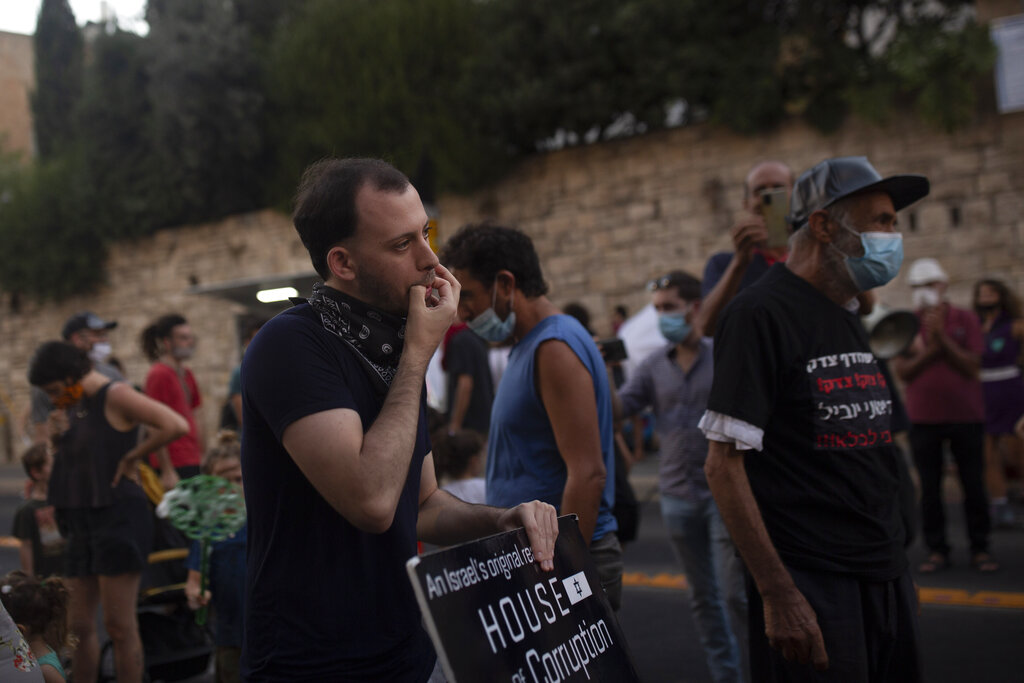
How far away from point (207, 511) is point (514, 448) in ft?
6.28

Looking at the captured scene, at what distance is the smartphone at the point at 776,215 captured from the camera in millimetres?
3793

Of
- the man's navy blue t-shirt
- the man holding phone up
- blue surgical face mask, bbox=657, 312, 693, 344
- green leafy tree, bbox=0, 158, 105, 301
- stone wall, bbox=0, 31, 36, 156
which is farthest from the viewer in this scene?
stone wall, bbox=0, 31, 36, 156

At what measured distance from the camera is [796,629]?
245cm

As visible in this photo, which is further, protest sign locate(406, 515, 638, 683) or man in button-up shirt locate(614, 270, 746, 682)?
man in button-up shirt locate(614, 270, 746, 682)

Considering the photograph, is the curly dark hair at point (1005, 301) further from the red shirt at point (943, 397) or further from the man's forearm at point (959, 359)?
the man's forearm at point (959, 359)

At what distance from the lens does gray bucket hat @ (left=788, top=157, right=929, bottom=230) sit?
8.98ft

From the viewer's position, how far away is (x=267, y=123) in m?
17.5

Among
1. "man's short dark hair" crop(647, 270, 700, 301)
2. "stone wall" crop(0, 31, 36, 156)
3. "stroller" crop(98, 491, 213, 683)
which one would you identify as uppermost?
"stone wall" crop(0, 31, 36, 156)

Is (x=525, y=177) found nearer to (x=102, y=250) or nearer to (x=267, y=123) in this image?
(x=267, y=123)

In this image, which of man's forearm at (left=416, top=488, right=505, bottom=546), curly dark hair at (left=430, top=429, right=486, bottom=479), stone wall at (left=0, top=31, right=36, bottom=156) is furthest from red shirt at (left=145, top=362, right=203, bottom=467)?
stone wall at (left=0, top=31, right=36, bottom=156)

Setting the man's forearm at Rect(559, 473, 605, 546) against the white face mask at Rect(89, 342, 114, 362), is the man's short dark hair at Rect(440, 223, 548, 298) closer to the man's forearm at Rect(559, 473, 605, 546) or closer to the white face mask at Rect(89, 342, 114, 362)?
the man's forearm at Rect(559, 473, 605, 546)

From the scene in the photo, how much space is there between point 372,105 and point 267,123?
298cm

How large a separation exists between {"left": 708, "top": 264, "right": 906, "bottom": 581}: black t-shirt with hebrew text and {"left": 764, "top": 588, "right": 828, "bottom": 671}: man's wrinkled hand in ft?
0.41

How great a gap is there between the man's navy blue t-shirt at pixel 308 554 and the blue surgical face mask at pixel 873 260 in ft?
5.13
